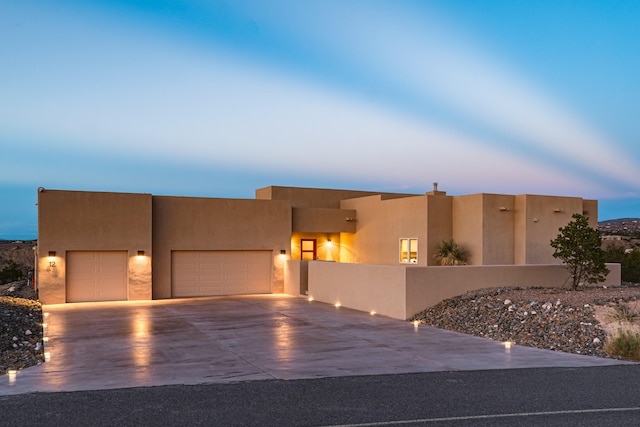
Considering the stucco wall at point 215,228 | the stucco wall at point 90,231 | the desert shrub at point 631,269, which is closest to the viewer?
the stucco wall at point 90,231

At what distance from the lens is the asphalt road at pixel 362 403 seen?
18.6ft

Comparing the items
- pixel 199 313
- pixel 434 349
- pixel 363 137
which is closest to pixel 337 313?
pixel 199 313

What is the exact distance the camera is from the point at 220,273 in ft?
70.8

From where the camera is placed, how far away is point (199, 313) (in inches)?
627

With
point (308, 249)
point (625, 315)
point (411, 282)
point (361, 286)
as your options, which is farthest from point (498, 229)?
point (625, 315)

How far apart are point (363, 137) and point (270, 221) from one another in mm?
7889

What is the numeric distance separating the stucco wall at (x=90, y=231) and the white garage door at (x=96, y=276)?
1.00ft

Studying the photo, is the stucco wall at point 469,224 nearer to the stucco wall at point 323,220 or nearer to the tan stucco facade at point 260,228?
the tan stucco facade at point 260,228

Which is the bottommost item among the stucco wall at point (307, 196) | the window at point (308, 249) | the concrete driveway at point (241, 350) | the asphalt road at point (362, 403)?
the concrete driveway at point (241, 350)

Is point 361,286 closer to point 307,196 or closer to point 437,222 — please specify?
point 437,222

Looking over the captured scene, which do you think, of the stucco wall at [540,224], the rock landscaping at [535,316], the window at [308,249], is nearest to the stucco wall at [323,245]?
the window at [308,249]

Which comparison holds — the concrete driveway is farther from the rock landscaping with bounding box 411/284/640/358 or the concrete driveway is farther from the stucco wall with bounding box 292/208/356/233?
the stucco wall with bounding box 292/208/356/233

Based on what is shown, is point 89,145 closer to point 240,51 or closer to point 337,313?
point 240,51

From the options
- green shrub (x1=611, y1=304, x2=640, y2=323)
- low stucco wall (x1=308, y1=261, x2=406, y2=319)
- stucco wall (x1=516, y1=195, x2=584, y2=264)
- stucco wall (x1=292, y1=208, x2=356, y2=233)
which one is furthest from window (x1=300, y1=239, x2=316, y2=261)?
green shrub (x1=611, y1=304, x2=640, y2=323)
